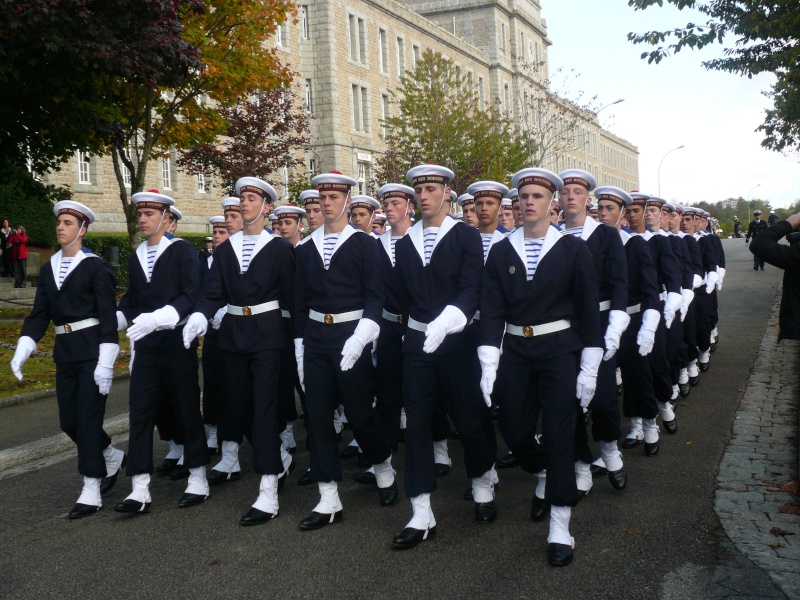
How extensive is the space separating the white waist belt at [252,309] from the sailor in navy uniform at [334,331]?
10.5 inches

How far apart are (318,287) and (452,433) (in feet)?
10.4

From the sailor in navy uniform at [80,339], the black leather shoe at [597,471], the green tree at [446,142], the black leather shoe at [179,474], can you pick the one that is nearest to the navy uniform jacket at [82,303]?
the sailor in navy uniform at [80,339]

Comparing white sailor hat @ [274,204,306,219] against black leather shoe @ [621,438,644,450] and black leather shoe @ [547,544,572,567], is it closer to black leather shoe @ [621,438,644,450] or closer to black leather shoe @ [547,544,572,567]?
black leather shoe @ [621,438,644,450]

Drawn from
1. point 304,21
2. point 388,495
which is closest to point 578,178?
point 388,495

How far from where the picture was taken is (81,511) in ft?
20.8

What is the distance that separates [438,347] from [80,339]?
2723 millimetres

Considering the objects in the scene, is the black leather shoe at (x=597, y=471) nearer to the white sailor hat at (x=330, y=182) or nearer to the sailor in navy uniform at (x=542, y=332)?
the sailor in navy uniform at (x=542, y=332)

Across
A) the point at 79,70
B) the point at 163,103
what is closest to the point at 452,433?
the point at 79,70

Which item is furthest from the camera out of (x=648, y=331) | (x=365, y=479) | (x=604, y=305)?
(x=648, y=331)

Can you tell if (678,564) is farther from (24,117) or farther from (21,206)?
(21,206)

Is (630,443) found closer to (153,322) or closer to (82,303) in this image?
(153,322)

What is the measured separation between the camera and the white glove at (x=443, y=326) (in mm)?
5434

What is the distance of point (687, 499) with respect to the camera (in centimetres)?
621

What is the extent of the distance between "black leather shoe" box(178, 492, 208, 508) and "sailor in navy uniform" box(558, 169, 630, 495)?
9.07 ft
